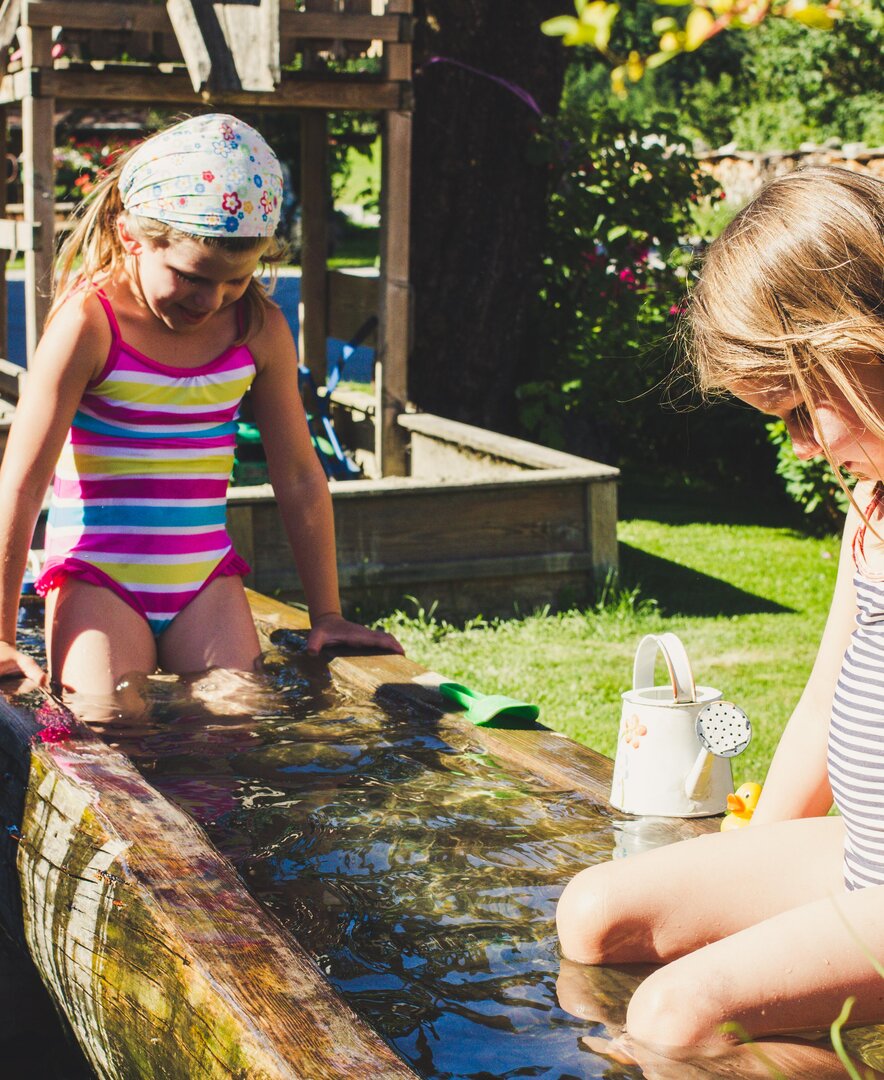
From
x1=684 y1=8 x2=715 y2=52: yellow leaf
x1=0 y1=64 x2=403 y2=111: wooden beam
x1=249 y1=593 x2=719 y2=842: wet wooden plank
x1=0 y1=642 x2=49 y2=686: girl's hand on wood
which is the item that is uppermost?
x1=0 y1=64 x2=403 y2=111: wooden beam

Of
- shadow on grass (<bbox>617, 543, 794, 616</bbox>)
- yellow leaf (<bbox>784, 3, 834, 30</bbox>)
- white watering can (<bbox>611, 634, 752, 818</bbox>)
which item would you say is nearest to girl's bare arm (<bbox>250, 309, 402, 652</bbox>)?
white watering can (<bbox>611, 634, 752, 818</bbox>)

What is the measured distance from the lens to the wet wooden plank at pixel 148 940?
155 centimetres

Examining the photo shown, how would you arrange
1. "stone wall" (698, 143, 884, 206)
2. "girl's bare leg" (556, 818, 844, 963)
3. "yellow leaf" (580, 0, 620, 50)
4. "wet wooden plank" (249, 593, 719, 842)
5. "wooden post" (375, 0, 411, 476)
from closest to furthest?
"yellow leaf" (580, 0, 620, 50)
"girl's bare leg" (556, 818, 844, 963)
"wet wooden plank" (249, 593, 719, 842)
"wooden post" (375, 0, 411, 476)
"stone wall" (698, 143, 884, 206)

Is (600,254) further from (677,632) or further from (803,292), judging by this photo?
(803,292)

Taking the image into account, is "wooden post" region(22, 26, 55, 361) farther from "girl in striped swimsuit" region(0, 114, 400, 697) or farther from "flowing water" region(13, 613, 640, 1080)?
"flowing water" region(13, 613, 640, 1080)

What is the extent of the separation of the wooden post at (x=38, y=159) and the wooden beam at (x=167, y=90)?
50mm

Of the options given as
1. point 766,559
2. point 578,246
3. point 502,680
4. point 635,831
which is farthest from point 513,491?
point 635,831

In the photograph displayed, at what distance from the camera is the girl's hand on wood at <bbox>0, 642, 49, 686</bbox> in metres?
2.91

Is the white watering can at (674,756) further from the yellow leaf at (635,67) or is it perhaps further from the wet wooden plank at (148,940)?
the yellow leaf at (635,67)

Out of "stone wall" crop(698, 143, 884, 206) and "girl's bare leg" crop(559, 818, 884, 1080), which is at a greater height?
"stone wall" crop(698, 143, 884, 206)

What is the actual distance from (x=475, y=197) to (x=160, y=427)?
177 inches

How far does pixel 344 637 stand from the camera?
346 cm

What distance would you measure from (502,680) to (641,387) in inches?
133

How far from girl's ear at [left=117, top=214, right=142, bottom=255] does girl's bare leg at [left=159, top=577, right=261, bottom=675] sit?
2.60 ft
